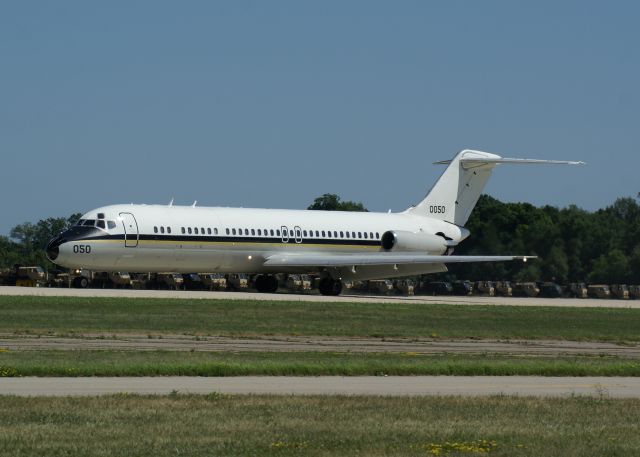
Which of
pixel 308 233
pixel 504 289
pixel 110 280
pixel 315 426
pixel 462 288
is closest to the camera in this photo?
pixel 315 426

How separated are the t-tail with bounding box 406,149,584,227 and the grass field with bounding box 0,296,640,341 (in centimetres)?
1694

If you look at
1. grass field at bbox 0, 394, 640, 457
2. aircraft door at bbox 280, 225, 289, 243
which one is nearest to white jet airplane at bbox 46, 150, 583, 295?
aircraft door at bbox 280, 225, 289, 243

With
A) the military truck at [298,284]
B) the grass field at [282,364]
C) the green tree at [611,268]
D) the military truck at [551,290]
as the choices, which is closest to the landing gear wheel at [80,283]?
the military truck at [298,284]

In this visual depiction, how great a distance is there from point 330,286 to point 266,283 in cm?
337

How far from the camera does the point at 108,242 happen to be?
57375mm

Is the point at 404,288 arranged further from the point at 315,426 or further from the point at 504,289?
the point at 315,426

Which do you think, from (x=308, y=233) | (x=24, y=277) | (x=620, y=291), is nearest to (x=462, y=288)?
(x=620, y=291)

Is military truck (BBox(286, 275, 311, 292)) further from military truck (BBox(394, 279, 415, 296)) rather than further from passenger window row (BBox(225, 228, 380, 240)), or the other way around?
passenger window row (BBox(225, 228, 380, 240))

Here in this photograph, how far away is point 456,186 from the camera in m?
71.2

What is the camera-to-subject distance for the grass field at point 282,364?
2323 cm

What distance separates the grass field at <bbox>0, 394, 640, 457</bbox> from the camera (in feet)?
48.1

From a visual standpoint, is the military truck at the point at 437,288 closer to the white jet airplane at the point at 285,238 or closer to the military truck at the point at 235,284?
the military truck at the point at 235,284

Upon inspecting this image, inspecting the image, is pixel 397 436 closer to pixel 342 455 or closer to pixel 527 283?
pixel 342 455

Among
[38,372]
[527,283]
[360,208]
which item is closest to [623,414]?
[38,372]
